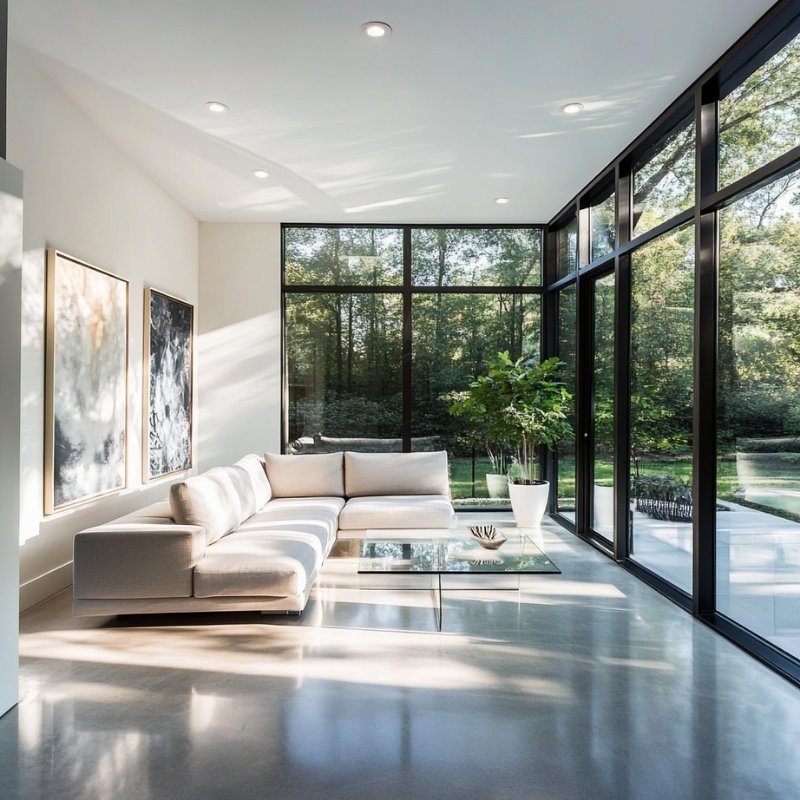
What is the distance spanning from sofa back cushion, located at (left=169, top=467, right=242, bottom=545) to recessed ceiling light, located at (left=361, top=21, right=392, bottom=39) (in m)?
2.68

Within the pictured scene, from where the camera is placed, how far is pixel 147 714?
2.55m

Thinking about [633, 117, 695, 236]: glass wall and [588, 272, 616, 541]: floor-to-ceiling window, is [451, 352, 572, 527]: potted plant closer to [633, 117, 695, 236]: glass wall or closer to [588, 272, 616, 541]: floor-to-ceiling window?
[588, 272, 616, 541]: floor-to-ceiling window

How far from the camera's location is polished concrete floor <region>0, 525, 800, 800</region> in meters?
2.11

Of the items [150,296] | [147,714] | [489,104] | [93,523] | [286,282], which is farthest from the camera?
[286,282]

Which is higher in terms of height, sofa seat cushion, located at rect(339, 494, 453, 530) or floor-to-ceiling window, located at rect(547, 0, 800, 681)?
floor-to-ceiling window, located at rect(547, 0, 800, 681)

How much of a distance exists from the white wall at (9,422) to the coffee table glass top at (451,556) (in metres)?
1.65

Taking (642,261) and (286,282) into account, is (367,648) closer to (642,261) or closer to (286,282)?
(642,261)

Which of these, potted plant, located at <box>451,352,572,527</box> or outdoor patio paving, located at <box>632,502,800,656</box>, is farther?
potted plant, located at <box>451,352,572,527</box>

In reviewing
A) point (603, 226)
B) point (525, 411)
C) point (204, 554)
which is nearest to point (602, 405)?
point (525, 411)

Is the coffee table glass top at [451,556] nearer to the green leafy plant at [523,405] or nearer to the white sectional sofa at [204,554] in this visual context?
the white sectional sofa at [204,554]

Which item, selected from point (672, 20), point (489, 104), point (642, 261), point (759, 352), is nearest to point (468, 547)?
point (759, 352)

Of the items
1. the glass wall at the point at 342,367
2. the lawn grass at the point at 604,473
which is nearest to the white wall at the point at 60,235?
the glass wall at the point at 342,367

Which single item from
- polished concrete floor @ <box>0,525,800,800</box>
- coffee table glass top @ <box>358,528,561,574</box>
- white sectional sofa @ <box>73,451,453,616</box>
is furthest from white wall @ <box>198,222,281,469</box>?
polished concrete floor @ <box>0,525,800,800</box>

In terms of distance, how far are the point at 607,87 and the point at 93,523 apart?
14.2ft
